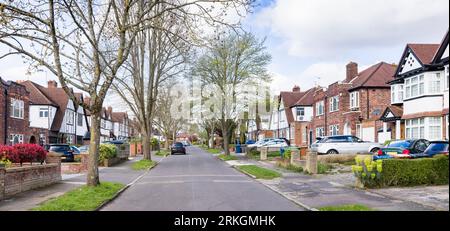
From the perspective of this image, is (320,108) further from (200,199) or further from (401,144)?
(200,199)

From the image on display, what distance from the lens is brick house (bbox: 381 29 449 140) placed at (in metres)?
29.0

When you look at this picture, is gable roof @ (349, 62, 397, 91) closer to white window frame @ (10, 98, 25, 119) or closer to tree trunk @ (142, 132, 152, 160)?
tree trunk @ (142, 132, 152, 160)

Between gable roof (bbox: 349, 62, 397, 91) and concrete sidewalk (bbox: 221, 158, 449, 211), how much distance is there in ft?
79.7

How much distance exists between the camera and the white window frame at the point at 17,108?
39.4 m

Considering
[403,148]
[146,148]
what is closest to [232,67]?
[146,148]

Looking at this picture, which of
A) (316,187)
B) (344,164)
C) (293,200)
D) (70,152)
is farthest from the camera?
(70,152)

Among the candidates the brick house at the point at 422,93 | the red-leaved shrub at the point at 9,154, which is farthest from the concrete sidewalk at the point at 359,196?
the brick house at the point at 422,93

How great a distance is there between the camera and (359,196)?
14.5m

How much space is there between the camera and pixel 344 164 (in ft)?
95.7

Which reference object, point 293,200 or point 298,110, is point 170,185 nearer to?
point 293,200
